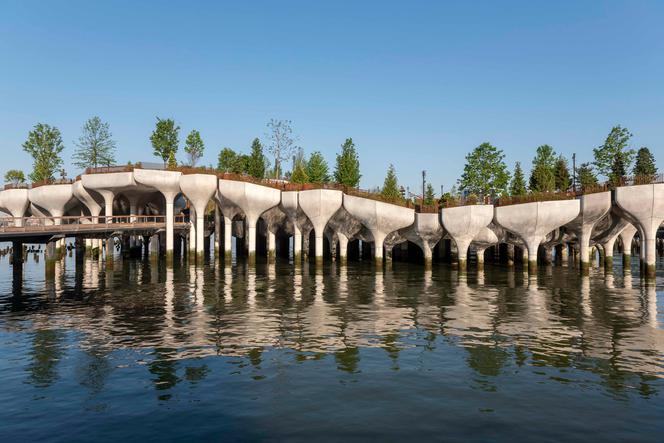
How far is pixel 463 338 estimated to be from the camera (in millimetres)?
20734

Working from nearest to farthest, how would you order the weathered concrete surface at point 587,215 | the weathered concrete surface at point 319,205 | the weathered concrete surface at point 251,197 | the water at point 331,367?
the water at point 331,367 < the weathered concrete surface at point 587,215 < the weathered concrete surface at point 319,205 < the weathered concrete surface at point 251,197

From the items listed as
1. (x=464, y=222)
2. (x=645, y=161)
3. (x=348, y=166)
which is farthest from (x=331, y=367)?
(x=645, y=161)

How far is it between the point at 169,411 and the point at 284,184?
4721 centimetres

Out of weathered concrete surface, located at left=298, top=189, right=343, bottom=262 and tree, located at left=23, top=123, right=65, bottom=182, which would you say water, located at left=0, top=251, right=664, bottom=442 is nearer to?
weathered concrete surface, located at left=298, top=189, right=343, bottom=262

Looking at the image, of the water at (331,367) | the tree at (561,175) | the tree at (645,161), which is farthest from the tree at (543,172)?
the water at (331,367)

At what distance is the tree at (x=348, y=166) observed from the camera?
87250 millimetres

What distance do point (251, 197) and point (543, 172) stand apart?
5388 cm

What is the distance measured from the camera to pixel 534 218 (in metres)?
49.3

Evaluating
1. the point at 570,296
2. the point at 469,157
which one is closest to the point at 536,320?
the point at 570,296

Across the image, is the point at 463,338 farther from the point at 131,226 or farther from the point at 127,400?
the point at 131,226

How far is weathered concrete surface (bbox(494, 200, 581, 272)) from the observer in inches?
1917

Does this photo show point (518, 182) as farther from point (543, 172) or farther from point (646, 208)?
point (646, 208)

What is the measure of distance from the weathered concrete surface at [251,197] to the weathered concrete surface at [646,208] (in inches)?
1403

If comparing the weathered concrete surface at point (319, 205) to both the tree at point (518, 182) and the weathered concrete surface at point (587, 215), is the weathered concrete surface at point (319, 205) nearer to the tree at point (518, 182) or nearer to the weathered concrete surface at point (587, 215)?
the weathered concrete surface at point (587, 215)
